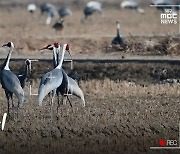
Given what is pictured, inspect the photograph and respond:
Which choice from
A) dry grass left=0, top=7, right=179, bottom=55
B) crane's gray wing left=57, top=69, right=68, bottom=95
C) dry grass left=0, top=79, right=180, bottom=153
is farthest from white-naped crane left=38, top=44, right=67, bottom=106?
dry grass left=0, top=7, right=179, bottom=55

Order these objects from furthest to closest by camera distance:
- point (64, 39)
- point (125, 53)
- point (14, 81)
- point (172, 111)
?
point (64, 39) → point (125, 53) → point (172, 111) → point (14, 81)

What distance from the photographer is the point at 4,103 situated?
1756 centimetres

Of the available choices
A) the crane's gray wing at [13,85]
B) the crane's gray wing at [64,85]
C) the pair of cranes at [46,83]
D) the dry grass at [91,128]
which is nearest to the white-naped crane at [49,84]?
the pair of cranes at [46,83]

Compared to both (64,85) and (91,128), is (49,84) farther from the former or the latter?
(91,128)

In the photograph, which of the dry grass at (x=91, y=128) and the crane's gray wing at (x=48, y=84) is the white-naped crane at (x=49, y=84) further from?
the dry grass at (x=91, y=128)

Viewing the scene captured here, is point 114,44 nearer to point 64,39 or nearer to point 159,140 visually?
point 64,39

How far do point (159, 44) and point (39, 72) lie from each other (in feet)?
17.9

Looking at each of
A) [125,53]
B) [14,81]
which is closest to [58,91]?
[14,81]

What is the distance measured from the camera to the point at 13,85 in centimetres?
1570

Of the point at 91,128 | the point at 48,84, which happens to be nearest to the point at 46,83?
the point at 48,84

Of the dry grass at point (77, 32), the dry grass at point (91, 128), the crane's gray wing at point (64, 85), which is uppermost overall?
the dry grass at point (77, 32)

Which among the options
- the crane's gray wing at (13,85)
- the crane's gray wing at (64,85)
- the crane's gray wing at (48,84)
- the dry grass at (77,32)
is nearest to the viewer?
the crane's gray wing at (48,84)

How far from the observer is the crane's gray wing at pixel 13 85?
1567 cm

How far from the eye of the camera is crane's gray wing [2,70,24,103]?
15672 millimetres
